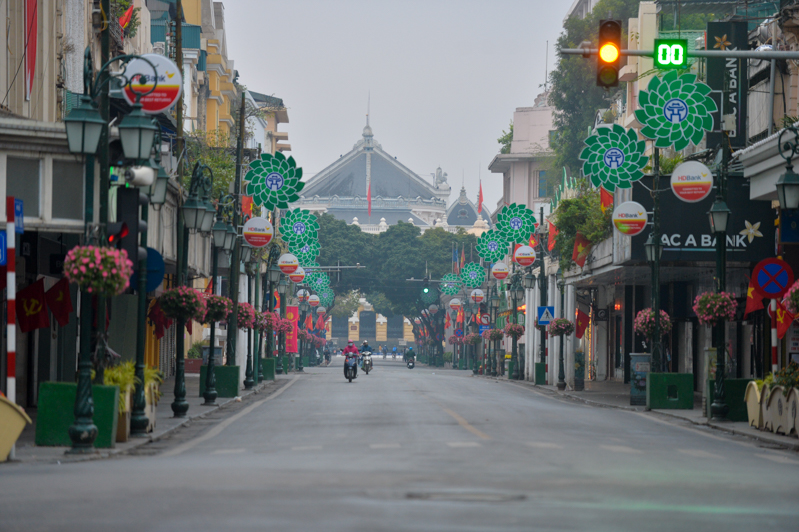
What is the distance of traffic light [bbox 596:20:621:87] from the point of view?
663 inches

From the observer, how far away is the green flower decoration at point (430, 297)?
96.4m

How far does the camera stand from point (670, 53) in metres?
17.9

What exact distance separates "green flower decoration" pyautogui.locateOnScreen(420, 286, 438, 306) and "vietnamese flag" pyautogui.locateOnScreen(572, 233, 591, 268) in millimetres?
51347

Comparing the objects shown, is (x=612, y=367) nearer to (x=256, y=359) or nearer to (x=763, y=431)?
(x=256, y=359)

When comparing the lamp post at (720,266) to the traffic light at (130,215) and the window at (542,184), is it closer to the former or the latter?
the traffic light at (130,215)

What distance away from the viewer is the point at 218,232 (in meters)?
29.7

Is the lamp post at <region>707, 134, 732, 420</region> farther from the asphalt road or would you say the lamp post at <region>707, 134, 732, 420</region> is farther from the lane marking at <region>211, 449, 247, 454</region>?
the lane marking at <region>211, 449, 247, 454</region>

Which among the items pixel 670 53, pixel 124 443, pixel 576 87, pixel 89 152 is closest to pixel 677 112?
pixel 670 53

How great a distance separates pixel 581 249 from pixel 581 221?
1.12 m

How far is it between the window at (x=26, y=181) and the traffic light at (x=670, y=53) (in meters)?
10.3

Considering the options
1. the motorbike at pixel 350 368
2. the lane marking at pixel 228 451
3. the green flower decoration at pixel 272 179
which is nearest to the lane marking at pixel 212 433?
the lane marking at pixel 228 451

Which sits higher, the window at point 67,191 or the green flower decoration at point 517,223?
the green flower decoration at point 517,223

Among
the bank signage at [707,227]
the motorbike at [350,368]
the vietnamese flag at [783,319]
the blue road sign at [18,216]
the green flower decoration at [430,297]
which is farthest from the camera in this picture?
the green flower decoration at [430,297]

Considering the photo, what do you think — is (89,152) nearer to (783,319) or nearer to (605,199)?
(783,319)
